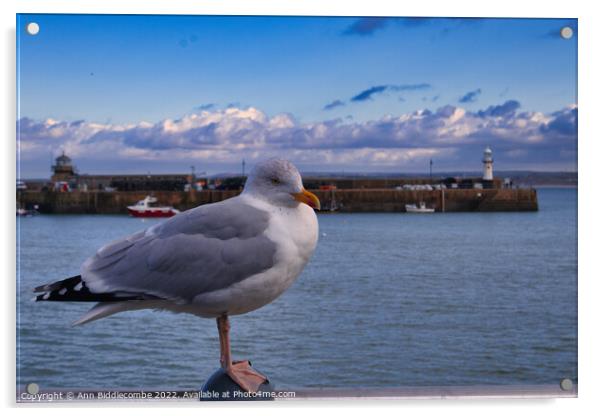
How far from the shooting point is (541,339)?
6.55 meters

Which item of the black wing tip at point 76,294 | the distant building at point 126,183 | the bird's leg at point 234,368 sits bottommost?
the bird's leg at point 234,368

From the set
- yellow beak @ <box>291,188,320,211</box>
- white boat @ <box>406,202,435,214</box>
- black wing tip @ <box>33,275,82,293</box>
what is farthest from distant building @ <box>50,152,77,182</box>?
white boat @ <box>406,202,435,214</box>

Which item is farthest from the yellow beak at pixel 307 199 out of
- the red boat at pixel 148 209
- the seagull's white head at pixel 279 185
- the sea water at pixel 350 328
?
the red boat at pixel 148 209

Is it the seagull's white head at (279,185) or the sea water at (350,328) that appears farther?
the sea water at (350,328)

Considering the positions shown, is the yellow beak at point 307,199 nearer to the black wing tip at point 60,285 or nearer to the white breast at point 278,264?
the white breast at point 278,264

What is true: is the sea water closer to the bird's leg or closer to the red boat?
the red boat

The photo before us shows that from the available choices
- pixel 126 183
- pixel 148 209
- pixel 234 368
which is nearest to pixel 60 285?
pixel 234 368

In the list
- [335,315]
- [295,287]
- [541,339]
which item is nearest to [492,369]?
[541,339]

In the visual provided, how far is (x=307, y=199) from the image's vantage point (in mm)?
2623

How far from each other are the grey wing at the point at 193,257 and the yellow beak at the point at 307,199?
12cm

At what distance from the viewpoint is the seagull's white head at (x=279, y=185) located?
262 cm

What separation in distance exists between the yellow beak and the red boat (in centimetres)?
929

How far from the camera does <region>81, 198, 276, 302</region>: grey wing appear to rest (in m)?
2.65

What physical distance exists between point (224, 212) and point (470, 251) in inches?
421
